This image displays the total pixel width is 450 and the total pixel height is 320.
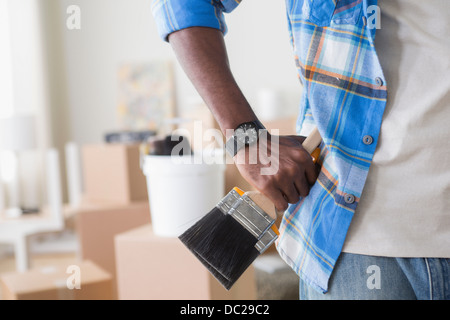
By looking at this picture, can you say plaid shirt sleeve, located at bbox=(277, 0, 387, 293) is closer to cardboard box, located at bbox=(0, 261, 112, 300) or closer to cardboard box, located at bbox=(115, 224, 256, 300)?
cardboard box, located at bbox=(115, 224, 256, 300)

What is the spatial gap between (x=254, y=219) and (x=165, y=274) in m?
0.78

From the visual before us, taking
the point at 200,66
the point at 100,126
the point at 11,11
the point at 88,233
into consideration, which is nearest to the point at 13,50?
the point at 11,11

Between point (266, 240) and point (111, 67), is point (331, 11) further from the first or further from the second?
point (111, 67)

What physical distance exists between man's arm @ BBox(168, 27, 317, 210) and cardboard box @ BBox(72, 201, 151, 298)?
1.70m

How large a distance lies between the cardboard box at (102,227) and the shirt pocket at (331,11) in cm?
178

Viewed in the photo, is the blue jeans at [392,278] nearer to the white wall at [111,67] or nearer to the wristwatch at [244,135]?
the wristwatch at [244,135]

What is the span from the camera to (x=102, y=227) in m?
Answer: 2.26

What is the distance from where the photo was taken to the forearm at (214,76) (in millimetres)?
632

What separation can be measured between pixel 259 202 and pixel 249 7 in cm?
59

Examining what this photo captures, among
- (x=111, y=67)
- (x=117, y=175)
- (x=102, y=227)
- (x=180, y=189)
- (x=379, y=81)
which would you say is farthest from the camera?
(x=111, y=67)

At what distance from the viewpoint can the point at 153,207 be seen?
140 centimetres

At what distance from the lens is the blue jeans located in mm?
561

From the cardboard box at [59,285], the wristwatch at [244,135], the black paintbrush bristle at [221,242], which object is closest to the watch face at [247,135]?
the wristwatch at [244,135]

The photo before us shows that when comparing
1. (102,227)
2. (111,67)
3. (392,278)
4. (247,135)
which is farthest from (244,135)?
(111,67)
